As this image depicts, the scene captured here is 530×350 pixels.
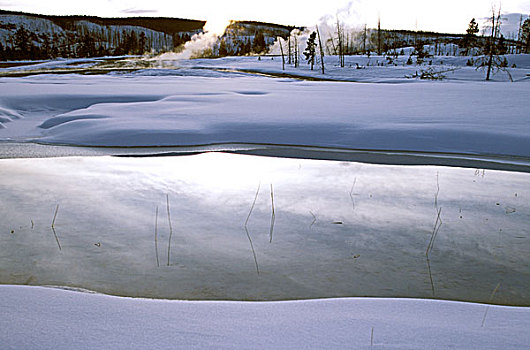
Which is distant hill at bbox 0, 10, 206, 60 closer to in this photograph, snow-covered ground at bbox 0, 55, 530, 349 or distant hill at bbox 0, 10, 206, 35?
distant hill at bbox 0, 10, 206, 35

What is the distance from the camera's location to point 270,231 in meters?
2.13

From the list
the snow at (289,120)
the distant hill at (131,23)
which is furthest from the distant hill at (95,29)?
the snow at (289,120)

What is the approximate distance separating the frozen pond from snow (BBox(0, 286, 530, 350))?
23cm

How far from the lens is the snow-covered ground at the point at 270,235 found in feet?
3.76

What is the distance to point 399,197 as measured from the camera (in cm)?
264

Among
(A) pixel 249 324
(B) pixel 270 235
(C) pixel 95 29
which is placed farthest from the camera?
(C) pixel 95 29

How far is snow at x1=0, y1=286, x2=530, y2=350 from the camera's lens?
3.43 ft

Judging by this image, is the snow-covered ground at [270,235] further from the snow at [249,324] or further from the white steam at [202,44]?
the white steam at [202,44]

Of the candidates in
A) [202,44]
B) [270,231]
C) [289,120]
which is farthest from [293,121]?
[202,44]

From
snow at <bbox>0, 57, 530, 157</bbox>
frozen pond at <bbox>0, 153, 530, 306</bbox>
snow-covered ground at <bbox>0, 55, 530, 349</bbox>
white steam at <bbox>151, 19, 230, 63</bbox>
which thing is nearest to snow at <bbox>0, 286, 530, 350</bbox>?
snow-covered ground at <bbox>0, 55, 530, 349</bbox>

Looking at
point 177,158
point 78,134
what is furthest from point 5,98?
point 177,158

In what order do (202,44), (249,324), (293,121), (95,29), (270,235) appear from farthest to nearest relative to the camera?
(95,29) → (202,44) → (293,121) → (270,235) → (249,324)

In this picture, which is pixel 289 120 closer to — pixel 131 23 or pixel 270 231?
pixel 270 231

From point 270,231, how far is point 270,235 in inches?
1.8
